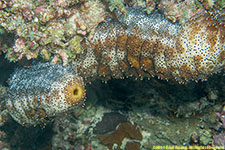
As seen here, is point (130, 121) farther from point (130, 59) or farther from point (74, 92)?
point (74, 92)

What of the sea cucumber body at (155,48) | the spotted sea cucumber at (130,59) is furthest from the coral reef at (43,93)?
the sea cucumber body at (155,48)

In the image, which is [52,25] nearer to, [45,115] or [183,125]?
[45,115]

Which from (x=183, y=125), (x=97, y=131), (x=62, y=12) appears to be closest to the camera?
(x=62, y=12)

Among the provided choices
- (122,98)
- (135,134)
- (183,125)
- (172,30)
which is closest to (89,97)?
(122,98)

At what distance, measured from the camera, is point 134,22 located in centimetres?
259

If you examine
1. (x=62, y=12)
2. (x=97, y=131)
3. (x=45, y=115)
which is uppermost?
(x=62, y=12)

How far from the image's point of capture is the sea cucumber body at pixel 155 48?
2.29m

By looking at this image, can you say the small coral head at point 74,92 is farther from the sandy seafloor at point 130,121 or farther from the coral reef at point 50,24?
the sandy seafloor at point 130,121

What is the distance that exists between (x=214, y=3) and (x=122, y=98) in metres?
2.84

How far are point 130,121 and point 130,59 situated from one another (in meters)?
2.29

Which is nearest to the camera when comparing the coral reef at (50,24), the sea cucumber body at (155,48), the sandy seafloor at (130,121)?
the sea cucumber body at (155,48)

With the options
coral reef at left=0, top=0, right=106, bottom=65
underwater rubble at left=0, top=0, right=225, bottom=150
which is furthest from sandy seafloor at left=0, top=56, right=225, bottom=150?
coral reef at left=0, top=0, right=106, bottom=65

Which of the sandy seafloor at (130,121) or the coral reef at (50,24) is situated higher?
the coral reef at (50,24)

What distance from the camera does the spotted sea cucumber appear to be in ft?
7.58
